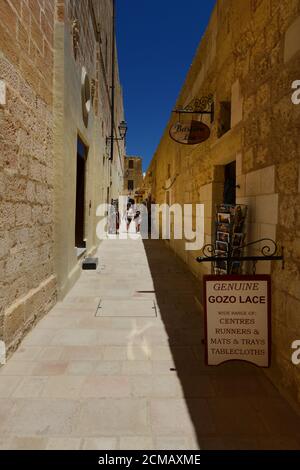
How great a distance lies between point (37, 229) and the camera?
433 centimetres

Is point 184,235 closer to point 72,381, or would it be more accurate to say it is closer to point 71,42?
point 71,42

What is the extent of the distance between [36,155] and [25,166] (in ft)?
1.57

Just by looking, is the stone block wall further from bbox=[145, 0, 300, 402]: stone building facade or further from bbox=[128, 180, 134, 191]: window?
bbox=[128, 180, 134, 191]: window

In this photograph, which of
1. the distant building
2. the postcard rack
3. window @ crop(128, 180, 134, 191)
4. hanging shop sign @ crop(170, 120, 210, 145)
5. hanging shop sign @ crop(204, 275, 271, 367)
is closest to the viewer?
hanging shop sign @ crop(204, 275, 271, 367)

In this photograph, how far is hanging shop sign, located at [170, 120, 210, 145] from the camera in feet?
19.0

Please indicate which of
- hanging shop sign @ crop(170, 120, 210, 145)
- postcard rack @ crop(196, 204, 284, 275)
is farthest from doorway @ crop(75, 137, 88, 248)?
postcard rack @ crop(196, 204, 284, 275)

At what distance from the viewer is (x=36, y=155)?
4223 mm

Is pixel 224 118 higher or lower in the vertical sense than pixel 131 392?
higher

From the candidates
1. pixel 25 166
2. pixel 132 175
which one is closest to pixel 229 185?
pixel 25 166

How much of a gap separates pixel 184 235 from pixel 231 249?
482cm

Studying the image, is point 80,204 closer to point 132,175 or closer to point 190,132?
point 190,132

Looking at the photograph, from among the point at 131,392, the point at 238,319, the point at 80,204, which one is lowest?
the point at 131,392

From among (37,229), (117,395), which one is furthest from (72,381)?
(37,229)

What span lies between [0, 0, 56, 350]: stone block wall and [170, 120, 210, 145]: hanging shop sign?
86.9 inches
